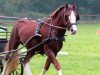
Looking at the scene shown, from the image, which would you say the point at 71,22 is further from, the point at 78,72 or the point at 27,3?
the point at 27,3

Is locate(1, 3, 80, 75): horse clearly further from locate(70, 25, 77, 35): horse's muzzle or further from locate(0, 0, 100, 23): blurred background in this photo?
locate(0, 0, 100, 23): blurred background

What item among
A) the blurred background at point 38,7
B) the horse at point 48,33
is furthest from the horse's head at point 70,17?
the blurred background at point 38,7

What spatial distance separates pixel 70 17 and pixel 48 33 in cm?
69

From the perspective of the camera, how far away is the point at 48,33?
25.7ft

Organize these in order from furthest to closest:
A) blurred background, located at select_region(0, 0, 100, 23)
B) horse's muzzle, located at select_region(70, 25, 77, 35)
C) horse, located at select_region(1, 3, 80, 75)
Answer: blurred background, located at select_region(0, 0, 100, 23), horse, located at select_region(1, 3, 80, 75), horse's muzzle, located at select_region(70, 25, 77, 35)

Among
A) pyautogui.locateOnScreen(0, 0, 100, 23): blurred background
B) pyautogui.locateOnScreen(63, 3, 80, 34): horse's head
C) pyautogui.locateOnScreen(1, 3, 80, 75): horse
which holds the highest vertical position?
pyautogui.locateOnScreen(63, 3, 80, 34): horse's head

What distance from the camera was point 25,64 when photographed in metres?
8.54

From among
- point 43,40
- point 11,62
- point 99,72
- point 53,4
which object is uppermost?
point 43,40

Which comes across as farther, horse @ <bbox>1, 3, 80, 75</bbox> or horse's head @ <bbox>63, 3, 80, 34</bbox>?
horse @ <bbox>1, 3, 80, 75</bbox>

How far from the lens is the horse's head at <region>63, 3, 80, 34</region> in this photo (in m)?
7.22

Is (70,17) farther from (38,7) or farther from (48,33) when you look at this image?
(38,7)

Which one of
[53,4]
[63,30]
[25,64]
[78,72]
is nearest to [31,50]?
[25,64]

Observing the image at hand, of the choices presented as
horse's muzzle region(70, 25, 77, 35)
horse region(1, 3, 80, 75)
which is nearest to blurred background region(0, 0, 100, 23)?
horse region(1, 3, 80, 75)

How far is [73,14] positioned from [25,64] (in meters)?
1.77
